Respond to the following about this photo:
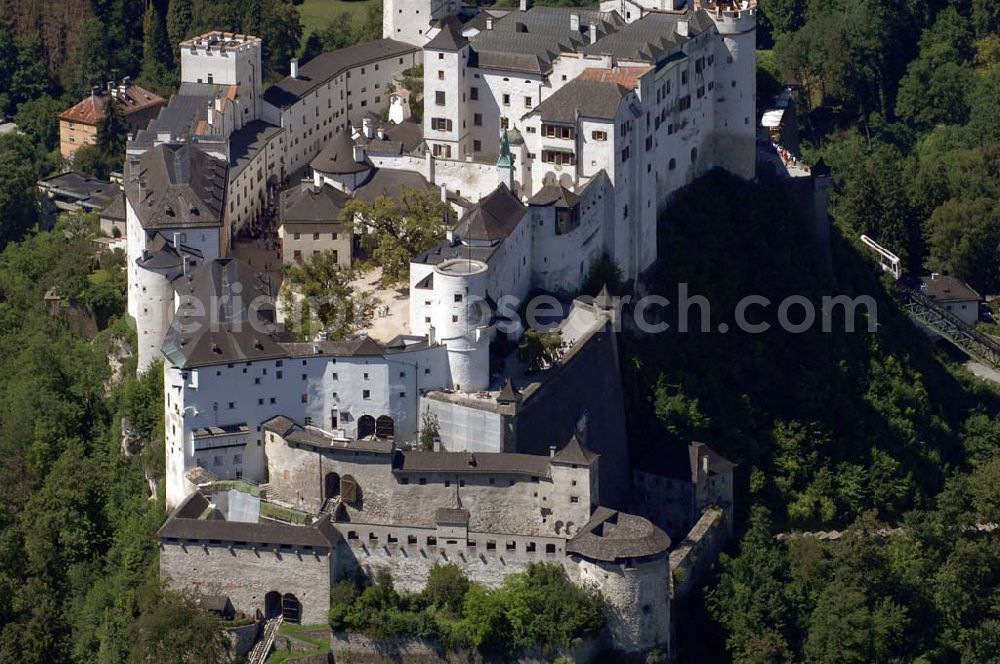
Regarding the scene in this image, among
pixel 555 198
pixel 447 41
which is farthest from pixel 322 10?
pixel 555 198

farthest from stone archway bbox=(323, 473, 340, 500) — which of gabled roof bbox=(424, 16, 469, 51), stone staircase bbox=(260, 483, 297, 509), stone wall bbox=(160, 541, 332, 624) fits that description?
gabled roof bbox=(424, 16, 469, 51)

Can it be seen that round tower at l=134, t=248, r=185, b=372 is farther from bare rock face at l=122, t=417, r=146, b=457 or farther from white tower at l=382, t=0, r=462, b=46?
white tower at l=382, t=0, r=462, b=46

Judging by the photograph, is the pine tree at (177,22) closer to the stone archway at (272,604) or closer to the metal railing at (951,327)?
the metal railing at (951,327)

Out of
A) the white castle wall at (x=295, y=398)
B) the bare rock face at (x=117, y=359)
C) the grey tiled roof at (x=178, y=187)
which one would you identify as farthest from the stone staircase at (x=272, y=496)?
the bare rock face at (x=117, y=359)

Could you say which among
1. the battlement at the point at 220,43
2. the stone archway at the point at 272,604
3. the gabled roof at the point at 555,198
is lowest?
the stone archway at the point at 272,604

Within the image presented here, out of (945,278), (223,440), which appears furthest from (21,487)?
(945,278)

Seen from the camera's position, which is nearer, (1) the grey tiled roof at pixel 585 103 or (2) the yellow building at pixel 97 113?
(1) the grey tiled roof at pixel 585 103
